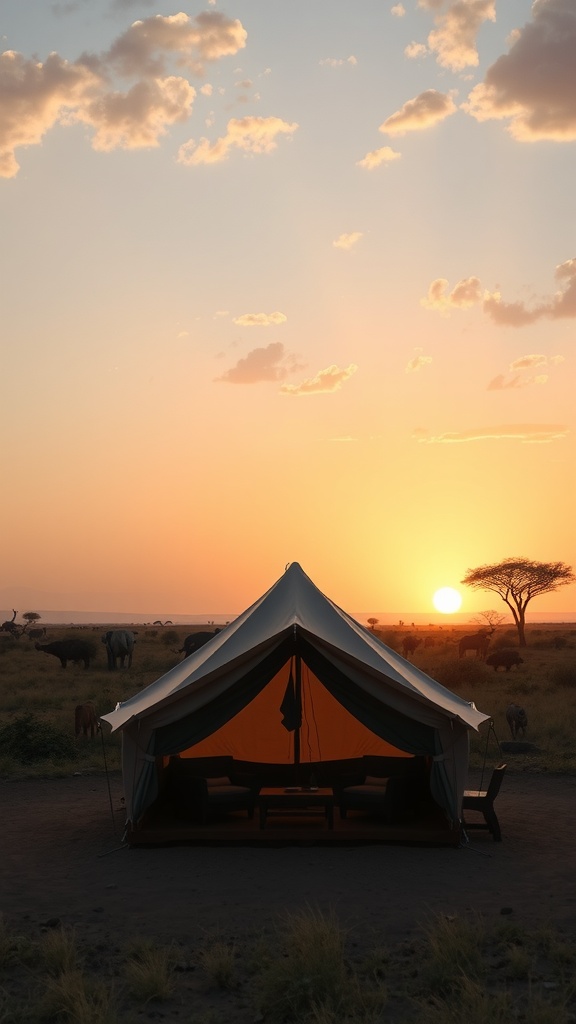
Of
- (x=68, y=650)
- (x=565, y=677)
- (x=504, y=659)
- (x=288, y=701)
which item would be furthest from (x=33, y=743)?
(x=504, y=659)

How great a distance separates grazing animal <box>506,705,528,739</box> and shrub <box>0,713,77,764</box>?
27.2 feet

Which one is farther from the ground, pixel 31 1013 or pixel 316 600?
pixel 316 600

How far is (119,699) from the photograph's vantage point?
2578cm

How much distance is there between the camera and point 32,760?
56.3ft

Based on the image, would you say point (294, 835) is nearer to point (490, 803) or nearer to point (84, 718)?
point (490, 803)

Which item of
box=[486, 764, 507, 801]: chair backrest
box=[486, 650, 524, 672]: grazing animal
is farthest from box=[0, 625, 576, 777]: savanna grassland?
box=[486, 764, 507, 801]: chair backrest

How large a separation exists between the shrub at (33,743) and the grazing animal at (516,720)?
8.29 meters

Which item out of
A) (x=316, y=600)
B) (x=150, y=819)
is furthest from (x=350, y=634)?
(x=150, y=819)

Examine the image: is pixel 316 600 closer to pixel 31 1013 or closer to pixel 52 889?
pixel 52 889

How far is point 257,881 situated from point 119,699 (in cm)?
1641

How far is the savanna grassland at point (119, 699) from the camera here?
56.7 feet

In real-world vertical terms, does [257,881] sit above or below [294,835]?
below

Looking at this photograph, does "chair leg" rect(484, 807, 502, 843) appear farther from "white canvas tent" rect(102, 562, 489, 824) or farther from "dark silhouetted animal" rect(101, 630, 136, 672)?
"dark silhouetted animal" rect(101, 630, 136, 672)

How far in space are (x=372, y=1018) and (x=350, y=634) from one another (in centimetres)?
675
